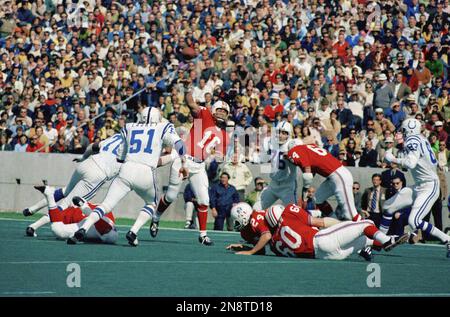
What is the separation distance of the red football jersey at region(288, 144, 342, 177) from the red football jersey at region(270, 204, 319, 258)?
1932mm

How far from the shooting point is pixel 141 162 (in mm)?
14164

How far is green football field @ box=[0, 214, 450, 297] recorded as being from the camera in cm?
991

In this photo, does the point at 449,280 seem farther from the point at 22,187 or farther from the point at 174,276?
the point at 22,187

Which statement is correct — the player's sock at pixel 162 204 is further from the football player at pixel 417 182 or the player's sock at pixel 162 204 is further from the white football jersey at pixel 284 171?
the football player at pixel 417 182

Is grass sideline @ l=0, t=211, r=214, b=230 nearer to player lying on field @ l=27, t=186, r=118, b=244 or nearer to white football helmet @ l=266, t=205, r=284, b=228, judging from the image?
player lying on field @ l=27, t=186, r=118, b=244

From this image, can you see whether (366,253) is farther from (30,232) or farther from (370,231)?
(30,232)

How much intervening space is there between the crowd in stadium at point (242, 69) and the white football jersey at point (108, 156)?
5.39m

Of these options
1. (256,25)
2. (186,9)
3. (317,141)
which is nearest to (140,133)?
(317,141)

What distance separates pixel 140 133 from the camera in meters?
14.3

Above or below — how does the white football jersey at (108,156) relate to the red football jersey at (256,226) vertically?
above

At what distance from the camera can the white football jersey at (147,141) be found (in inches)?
559

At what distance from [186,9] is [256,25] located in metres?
2.52

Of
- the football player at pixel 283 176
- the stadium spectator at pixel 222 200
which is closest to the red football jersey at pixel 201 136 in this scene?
the football player at pixel 283 176

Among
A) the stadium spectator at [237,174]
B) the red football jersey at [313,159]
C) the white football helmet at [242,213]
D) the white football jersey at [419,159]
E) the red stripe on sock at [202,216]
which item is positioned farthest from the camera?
the stadium spectator at [237,174]
